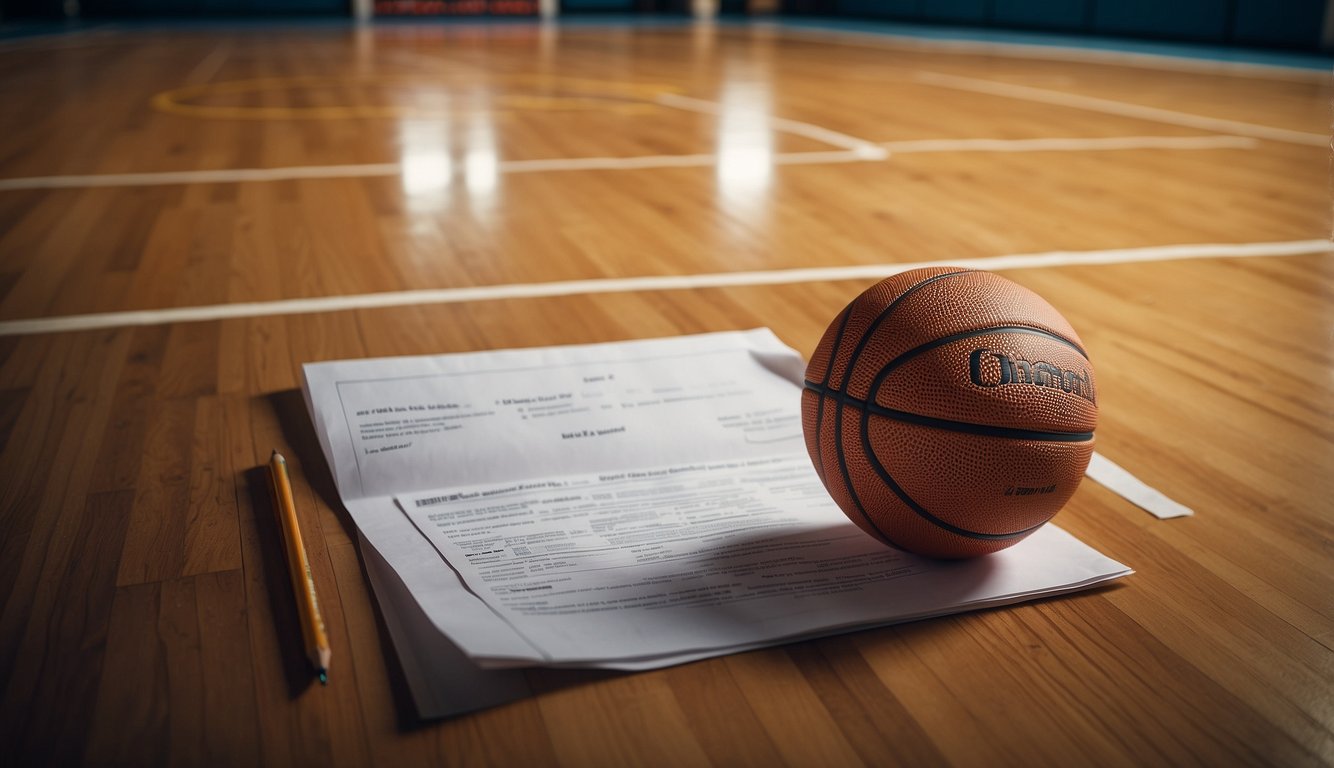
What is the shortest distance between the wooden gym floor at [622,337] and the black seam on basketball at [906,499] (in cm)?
8

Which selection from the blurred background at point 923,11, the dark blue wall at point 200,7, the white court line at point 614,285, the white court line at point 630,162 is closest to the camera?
the white court line at point 614,285

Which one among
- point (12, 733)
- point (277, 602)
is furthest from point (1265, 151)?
point (12, 733)

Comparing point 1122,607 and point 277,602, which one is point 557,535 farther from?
point 1122,607

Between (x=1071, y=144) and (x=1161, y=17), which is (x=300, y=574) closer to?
(x=1071, y=144)

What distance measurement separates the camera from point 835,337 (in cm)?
122

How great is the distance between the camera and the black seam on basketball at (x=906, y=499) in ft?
3.70

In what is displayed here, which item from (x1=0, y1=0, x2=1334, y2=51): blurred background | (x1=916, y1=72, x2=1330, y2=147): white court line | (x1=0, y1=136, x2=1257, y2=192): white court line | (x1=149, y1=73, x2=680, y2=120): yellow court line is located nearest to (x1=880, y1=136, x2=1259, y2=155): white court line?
(x1=0, y1=136, x2=1257, y2=192): white court line

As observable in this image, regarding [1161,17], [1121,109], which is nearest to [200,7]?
[1161,17]

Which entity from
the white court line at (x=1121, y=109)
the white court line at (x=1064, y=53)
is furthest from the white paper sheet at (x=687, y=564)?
the white court line at (x=1064, y=53)

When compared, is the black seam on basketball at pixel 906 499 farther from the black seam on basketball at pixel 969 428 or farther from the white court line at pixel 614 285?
the white court line at pixel 614 285

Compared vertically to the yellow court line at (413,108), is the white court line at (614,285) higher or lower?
lower

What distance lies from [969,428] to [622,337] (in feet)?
2.97

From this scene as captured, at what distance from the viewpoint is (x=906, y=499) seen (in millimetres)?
1131

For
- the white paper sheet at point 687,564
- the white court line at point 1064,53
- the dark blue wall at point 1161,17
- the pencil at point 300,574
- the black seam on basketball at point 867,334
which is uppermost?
the dark blue wall at point 1161,17
